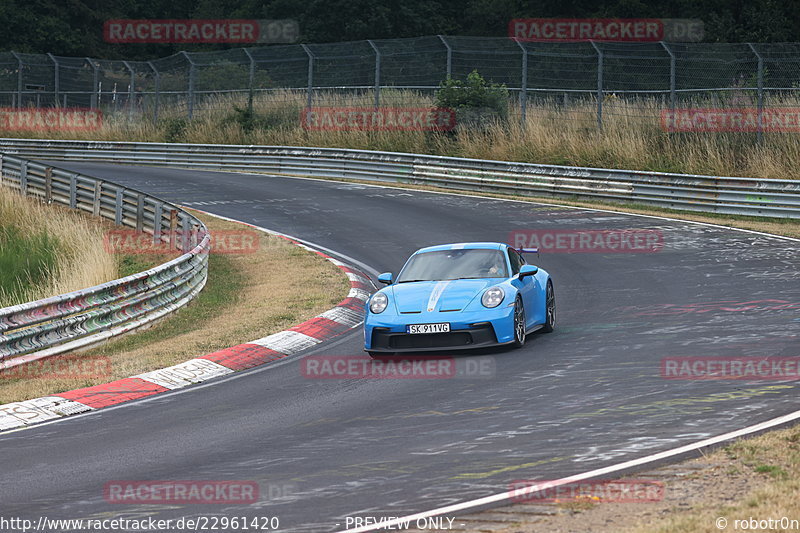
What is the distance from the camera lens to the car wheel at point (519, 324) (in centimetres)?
1256

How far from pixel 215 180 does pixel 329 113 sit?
5.16m

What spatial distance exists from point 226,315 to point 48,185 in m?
12.5

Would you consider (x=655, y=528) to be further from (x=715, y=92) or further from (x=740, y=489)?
(x=715, y=92)

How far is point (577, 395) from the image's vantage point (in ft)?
33.0

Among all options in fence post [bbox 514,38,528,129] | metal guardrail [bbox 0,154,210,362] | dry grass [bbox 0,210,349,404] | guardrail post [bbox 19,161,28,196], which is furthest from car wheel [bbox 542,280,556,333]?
fence post [bbox 514,38,528,129]

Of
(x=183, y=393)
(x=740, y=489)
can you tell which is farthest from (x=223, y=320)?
(x=740, y=489)
